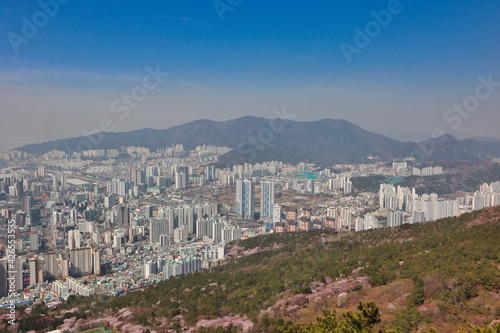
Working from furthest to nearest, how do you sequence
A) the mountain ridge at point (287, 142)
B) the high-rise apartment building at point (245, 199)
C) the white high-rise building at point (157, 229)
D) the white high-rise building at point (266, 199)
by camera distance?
the mountain ridge at point (287, 142) < the white high-rise building at point (266, 199) < the high-rise apartment building at point (245, 199) < the white high-rise building at point (157, 229)

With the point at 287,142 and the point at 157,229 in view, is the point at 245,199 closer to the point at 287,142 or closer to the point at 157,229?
the point at 157,229

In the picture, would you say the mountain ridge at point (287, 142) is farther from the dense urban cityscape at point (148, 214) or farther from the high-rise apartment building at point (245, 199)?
the high-rise apartment building at point (245, 199)

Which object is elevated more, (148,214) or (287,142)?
(287,142)

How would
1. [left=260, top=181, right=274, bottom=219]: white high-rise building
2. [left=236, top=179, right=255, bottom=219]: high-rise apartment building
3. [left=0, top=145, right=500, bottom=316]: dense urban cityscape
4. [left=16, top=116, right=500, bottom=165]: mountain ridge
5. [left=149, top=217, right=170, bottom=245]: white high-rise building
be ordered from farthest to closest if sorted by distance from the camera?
[left=16, top=116, right=500, bottom=165]: mountain ridge → [left=260, top=181, right=274, bottom=219]: white high-rise building → [left=236, top=179, right=255, bottom=219]: high-rise apartment building → [left=149, top=217, right=170, bottom=245]: white high-rise building → [left=0, top=145, right=500, bottom=316]: dense urban cityscape

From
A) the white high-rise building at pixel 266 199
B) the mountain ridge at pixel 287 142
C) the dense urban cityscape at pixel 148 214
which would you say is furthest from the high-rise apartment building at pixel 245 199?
the mountain ridge at pixel 287 142

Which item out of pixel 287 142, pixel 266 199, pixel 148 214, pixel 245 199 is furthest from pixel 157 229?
pixel 287 142

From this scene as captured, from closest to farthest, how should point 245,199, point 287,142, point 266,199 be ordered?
point 245,199
point 266,199
point 287,142

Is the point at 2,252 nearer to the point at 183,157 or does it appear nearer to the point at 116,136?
the point at 183,157

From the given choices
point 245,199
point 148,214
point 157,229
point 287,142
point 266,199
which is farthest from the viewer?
point 287,142

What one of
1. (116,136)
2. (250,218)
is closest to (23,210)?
(250,218)

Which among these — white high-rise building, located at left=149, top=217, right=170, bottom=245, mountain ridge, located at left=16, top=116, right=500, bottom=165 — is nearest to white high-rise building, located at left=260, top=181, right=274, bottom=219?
white high-rise building, located at left=149, top=217, right=170, bottom=245

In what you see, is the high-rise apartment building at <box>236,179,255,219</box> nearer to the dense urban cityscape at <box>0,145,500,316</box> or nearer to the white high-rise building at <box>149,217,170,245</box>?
the dense urban cityscape at <box>0,145,500,316</box>
